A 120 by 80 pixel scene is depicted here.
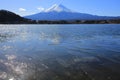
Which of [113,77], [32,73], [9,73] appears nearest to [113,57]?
[113,77]

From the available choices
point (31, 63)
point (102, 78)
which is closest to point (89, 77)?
point (102, 78)

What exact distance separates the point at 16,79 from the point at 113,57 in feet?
37.1

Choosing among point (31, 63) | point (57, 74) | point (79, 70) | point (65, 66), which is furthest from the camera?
point (31, 63)

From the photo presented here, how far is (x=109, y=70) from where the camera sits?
18953 mm

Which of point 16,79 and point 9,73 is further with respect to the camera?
point 9,73

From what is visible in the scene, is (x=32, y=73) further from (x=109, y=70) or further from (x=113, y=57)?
(x=113, y=57)

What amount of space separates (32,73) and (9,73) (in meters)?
1.83

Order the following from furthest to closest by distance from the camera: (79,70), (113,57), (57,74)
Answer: (113,57) → (79,70) → (57,74)

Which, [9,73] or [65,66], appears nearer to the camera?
[9,73]

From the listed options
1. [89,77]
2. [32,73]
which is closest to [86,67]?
[89,77]

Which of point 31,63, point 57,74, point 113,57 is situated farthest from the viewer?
point 113,57

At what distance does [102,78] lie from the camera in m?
16.8

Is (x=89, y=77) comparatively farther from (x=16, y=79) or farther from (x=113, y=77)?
(x=16, y=79)

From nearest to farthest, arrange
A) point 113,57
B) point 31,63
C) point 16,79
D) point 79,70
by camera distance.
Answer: point 16,79, point 79,70, point 31,63, point 113,57
